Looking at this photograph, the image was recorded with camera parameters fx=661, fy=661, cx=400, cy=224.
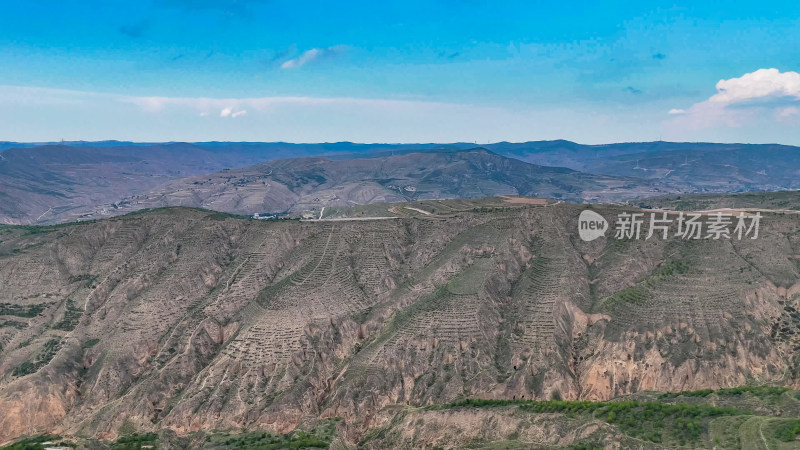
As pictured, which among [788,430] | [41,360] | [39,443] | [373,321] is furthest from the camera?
[373,321]

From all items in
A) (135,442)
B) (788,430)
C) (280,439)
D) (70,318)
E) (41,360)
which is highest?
A: (788,430)

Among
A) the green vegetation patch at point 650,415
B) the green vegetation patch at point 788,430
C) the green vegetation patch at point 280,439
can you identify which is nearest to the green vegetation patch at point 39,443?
the green vegetation patch at point 280,439

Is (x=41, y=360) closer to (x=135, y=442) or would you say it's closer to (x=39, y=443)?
(x=39, y=443)

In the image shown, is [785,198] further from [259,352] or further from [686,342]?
[259,352]

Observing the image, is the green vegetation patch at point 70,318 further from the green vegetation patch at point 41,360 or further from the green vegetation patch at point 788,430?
the green vegetation patch at point 788,430

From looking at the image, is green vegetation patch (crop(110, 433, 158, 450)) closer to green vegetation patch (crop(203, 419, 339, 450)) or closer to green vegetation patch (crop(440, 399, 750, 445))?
green vegetation patch (crop(203, 419, 339, 450))

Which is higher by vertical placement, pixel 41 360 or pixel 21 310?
pixel 21 310

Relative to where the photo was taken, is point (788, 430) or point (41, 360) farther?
point (41, 360)

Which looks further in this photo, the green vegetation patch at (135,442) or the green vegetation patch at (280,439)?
the green vegetation patch at (135,442)

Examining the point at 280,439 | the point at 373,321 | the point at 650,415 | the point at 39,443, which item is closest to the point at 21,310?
the point at 39,443

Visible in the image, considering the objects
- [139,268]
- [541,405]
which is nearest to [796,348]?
[541,405]
